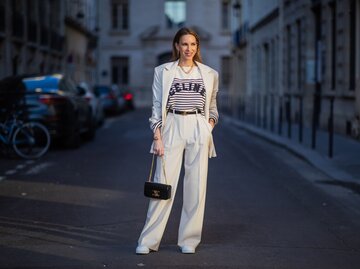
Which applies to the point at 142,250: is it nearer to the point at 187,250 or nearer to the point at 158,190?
the point at 187,250

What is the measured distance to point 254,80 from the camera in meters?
44.2

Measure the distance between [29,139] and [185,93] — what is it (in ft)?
31.5

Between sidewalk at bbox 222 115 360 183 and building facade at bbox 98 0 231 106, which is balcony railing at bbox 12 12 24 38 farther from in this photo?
building facade at bbox 98 0 231 106

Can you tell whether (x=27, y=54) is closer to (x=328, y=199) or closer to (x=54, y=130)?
(x=54, y=130)

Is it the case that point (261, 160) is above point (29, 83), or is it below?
below

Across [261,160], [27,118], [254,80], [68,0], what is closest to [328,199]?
[261,160]

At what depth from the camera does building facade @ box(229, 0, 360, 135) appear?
21234mm

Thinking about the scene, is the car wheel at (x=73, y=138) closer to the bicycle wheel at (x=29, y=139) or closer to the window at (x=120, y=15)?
the bicycle wheel at (x=29, y=139)

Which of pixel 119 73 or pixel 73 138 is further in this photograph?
pixel 119 73

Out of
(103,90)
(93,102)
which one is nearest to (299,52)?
(93,102)

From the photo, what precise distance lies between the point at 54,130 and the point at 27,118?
2.19 ft

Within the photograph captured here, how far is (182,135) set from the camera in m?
6.77

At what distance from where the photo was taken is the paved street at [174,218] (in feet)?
21.9

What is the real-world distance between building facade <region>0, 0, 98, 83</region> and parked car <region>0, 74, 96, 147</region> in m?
12.6
